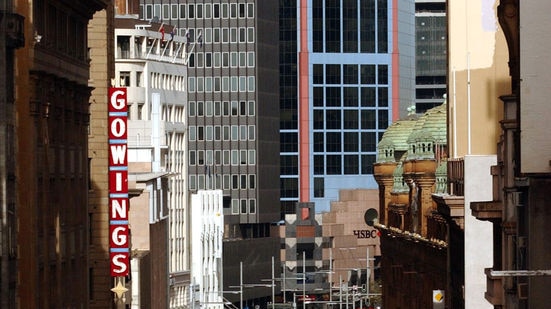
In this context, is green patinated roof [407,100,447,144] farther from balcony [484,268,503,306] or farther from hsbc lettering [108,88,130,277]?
balcony [484,268,503,306]

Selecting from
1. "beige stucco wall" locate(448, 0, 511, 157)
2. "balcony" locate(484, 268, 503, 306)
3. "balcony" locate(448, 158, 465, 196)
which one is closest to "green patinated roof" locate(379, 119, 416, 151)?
"beige stucco wall" locate(448, 0, 511, 157)

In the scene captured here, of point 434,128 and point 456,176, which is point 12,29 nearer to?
point 456,176

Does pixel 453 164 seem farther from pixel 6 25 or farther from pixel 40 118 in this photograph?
pixel 6 25

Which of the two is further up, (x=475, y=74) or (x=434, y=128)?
(x=475, y=74)

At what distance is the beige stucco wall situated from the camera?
94.2m

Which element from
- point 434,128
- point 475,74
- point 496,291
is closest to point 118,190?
point 475,74

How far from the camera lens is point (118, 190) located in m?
88.0

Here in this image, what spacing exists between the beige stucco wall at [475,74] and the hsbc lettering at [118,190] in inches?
551

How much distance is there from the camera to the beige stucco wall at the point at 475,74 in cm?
9419

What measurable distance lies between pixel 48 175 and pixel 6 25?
14.6m

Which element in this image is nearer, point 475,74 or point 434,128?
point 475,74

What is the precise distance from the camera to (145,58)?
582 ft

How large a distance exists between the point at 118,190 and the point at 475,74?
15456mm

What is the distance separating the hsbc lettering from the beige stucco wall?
14.0 m
